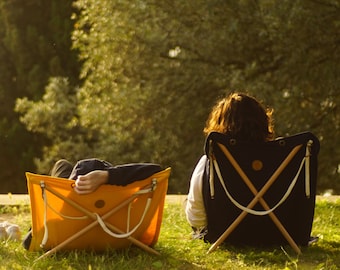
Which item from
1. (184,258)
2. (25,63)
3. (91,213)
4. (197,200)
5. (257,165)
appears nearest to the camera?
(91,213)

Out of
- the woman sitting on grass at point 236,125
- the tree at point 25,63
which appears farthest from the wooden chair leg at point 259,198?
the tree at point 25,63

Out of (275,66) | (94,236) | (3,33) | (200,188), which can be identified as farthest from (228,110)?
(3,33)

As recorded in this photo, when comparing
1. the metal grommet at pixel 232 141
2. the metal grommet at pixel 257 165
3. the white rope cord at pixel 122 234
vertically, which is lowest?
the white rope cord at pixel 122 234

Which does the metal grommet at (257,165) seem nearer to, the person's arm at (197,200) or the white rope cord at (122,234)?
the person's arm at (197,200)

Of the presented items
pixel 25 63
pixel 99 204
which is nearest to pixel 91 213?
pixel 99 204

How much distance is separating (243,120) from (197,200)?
0.68 meters

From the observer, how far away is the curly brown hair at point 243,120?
5.05 m

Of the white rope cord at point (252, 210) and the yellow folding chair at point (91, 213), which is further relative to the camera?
the white rope cord at point (252, 210)

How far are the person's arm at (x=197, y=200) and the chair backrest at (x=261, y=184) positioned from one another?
0.26ft

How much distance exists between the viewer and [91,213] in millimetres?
4723

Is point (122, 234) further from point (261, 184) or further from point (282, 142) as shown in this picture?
point (282, 142)

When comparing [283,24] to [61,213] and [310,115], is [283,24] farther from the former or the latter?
[61,213]

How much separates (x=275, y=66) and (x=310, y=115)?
88 cm

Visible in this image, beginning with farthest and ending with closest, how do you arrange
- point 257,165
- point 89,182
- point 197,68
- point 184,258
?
1. point 197,68
2. point 257,165
3. point 184,258
4. point 89,182
